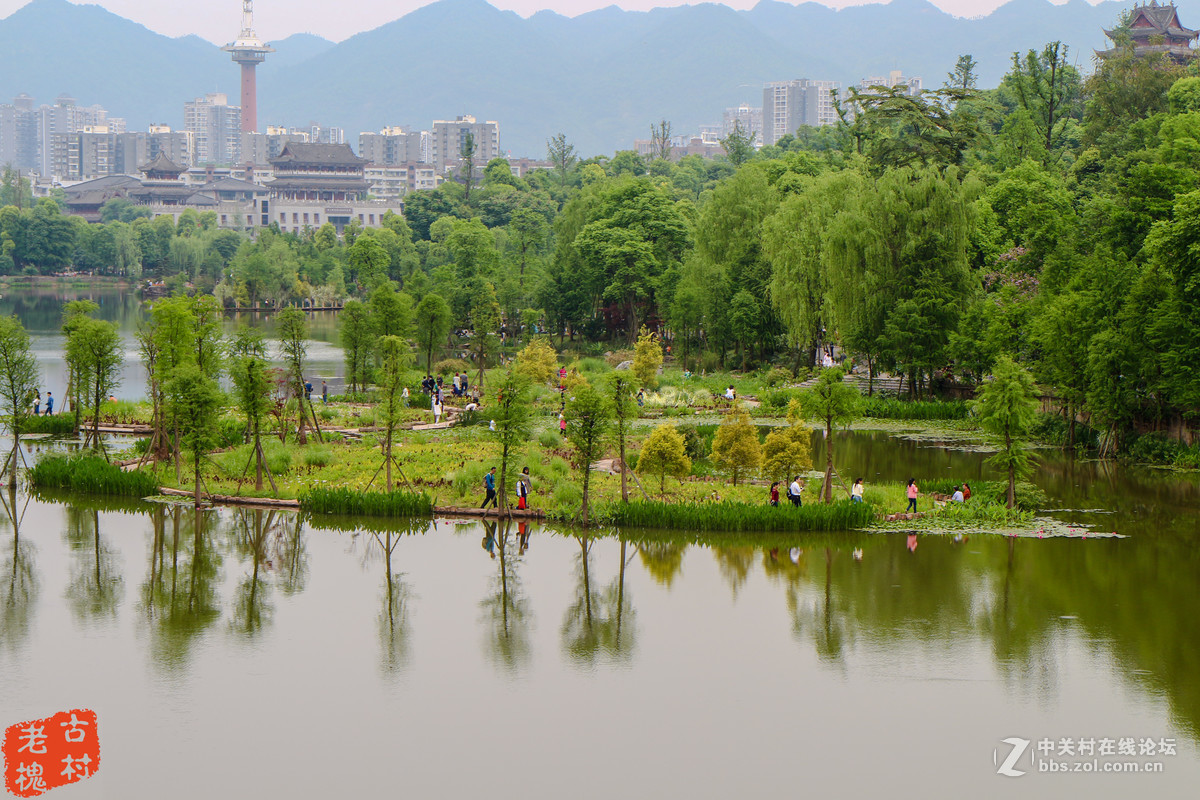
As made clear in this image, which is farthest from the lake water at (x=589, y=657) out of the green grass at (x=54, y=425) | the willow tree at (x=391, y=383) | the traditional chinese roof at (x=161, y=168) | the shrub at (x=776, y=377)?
the traditional chinese roof at (x=161, y=168)

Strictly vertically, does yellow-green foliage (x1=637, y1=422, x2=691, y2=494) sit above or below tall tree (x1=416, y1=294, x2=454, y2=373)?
below

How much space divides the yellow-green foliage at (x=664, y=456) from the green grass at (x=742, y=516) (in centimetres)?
149

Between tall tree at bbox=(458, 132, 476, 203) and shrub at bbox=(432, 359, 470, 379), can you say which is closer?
shrub at bbox=(432, 359, 470, 379)

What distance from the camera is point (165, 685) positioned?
47.7 ft

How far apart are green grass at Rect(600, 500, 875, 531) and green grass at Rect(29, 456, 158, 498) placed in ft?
31.4

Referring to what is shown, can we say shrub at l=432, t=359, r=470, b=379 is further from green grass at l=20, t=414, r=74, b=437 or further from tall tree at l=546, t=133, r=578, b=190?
tall tree at l=546, t=133, r=578, b=190

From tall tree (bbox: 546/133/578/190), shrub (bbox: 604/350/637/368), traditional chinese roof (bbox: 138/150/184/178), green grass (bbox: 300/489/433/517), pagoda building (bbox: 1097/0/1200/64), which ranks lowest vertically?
green grass (bbox: 300/489/433/517)

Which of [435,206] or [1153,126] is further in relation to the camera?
[435,206]

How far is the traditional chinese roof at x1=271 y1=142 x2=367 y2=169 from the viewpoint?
14200cm

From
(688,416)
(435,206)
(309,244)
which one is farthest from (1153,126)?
(309,244)

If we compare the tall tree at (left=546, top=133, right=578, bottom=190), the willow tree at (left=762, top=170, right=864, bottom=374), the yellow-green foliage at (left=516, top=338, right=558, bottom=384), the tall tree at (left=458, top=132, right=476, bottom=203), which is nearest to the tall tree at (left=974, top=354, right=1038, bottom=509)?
the willow tree at (left=762, top=170, right=864, bottom=374)

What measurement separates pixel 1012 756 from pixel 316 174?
13912 cm

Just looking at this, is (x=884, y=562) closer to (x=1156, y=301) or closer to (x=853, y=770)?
(x=853, y=770)

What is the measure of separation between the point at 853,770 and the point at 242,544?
12.5 meters
